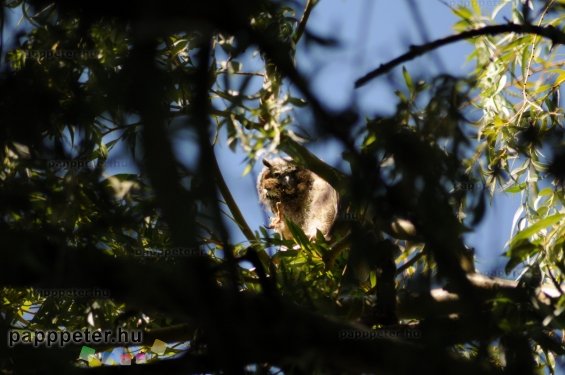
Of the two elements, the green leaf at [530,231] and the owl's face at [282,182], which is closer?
the green leaf at [530,231]

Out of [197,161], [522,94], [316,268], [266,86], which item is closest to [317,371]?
[197,161]

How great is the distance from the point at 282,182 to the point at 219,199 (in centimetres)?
409

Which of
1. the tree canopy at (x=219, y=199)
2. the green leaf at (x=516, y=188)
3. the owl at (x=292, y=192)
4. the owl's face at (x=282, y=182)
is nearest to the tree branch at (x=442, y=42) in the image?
the tree canopy at (x=219, y=199)

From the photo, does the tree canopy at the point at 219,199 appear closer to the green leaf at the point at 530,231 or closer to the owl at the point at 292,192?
the green leaf at the point at 530,231

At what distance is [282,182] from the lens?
554 centimetres

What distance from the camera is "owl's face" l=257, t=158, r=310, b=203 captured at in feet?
18.1

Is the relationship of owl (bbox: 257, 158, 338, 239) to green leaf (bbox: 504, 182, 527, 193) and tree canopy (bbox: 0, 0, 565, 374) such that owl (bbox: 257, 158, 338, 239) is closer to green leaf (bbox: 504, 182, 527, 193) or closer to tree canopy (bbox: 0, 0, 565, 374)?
green leaf (bbox: 504, 182, 527, 193)

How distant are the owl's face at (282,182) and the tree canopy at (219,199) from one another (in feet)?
10.8

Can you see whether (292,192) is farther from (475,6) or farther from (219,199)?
(219,199)

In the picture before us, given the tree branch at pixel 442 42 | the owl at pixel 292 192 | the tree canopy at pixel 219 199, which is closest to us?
Result: the tree canopy at pixel 219 199

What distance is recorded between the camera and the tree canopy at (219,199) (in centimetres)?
116

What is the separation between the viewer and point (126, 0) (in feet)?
4.06

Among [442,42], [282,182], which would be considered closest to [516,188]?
[442,42]

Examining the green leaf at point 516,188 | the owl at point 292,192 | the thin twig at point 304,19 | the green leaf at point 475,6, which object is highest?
the owl at point 292,192
